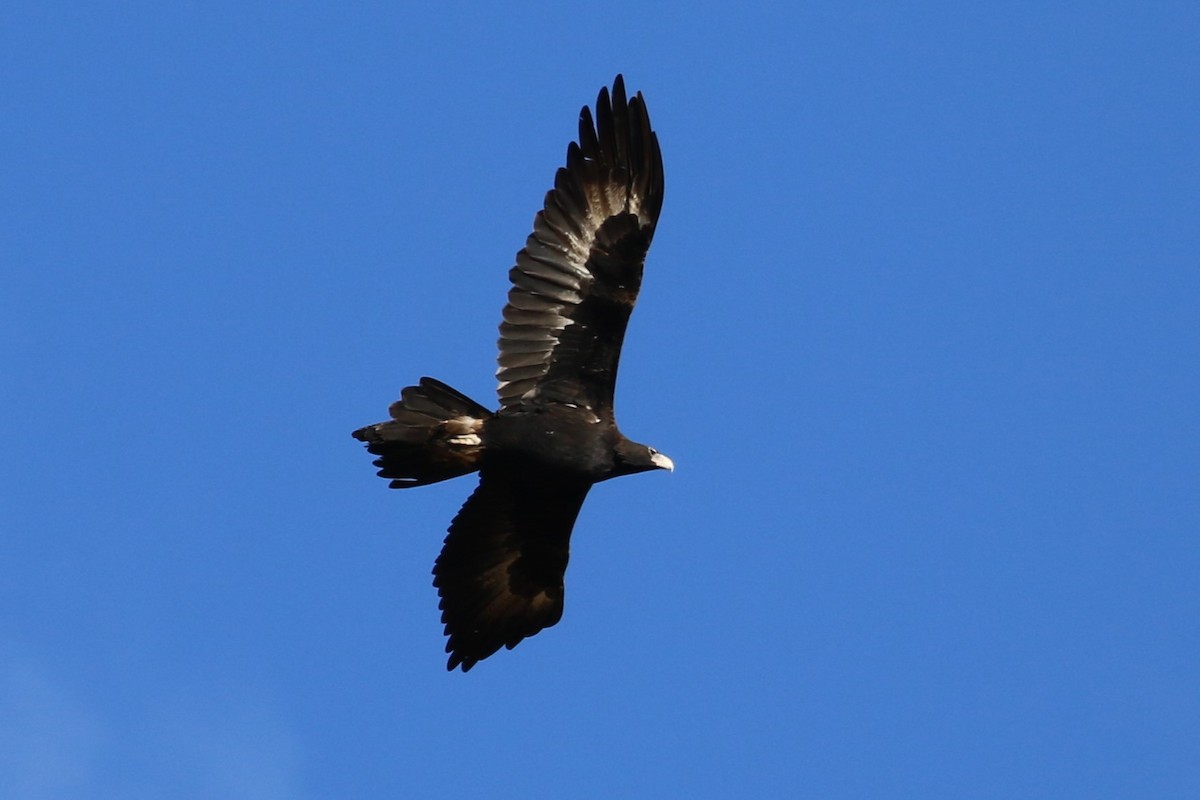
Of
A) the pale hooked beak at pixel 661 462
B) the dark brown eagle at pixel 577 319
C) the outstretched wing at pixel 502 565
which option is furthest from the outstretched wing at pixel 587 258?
the outstretched wing at pixel 502 565

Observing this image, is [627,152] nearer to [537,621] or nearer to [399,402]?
[399,402]

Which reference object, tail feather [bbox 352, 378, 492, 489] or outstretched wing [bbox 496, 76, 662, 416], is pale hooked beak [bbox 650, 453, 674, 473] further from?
tail feather [bbox 352, 378, 492, 489]

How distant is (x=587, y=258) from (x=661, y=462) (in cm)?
185

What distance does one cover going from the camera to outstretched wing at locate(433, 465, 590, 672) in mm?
17172

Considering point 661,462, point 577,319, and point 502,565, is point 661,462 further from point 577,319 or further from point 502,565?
point 502,565

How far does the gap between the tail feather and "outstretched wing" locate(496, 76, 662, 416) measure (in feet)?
2.36

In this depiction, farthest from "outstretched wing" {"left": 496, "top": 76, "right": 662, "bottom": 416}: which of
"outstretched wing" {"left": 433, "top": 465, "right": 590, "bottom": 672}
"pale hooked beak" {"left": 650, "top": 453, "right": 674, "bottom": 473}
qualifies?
"outstretched wing" {"left": 433, "top": 465, "right": 590, "bottom": 672}

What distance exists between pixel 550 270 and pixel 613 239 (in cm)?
60

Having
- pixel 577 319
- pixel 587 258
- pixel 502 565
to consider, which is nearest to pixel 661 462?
pixel 577 319

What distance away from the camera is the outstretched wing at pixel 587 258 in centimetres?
1662

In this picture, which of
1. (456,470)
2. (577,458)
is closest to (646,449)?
(577,458)

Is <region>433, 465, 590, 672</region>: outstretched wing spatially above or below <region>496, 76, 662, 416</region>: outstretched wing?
below

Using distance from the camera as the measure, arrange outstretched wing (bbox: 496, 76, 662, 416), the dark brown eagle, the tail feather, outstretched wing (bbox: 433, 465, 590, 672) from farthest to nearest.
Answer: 1. outstretched wing (bbox: 433, 465, 590, 672)
2. outstretched wing (bbox: 496, 76, 662, 416)
3. the dark brown eagle
4. the tail feather

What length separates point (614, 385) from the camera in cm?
1672
